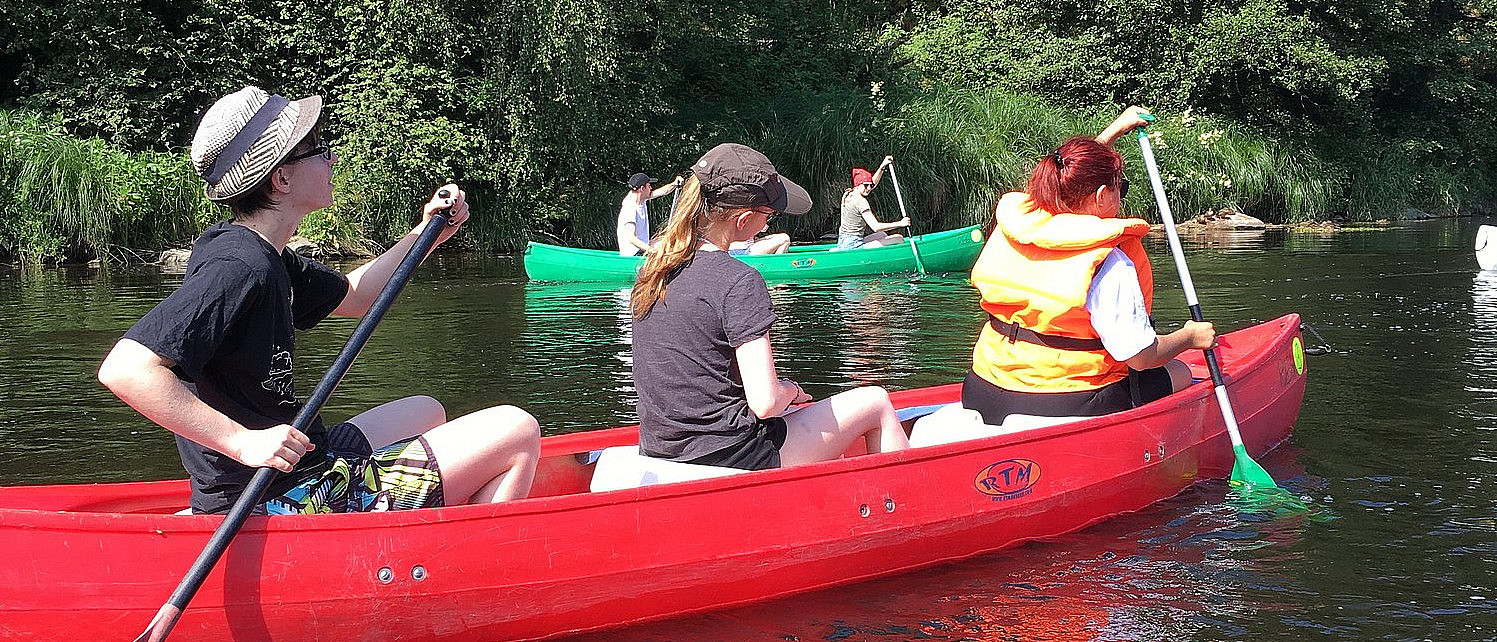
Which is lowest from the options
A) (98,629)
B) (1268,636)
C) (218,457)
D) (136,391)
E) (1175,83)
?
(1268,636)

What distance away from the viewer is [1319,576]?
4.25 meters

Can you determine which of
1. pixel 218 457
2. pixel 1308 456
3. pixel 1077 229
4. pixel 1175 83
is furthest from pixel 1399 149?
pixel 218 457

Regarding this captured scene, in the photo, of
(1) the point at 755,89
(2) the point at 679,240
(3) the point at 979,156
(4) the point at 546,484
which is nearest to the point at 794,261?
(3) the point at 979,156

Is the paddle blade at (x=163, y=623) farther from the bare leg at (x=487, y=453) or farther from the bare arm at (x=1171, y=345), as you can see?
the bare arm at (x=1171, y=345)

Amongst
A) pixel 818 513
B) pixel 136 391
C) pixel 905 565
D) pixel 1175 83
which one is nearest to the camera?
pixel 136 391

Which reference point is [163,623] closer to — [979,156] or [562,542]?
[562,542]

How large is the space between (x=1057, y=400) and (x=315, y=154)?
2.66m

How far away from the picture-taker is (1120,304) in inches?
179

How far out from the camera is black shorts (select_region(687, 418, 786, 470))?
390cm

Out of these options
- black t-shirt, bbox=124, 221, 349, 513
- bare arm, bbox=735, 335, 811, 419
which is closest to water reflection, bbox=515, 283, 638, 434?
bare arm, bbox=735, 335, 811, 419

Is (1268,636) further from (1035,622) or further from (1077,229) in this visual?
(1077,229)

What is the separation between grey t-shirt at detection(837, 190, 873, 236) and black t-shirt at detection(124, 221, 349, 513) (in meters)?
11.4

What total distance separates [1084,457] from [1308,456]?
155 centimetres

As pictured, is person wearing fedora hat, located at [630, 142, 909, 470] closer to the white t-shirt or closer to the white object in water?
the white t-shirt
